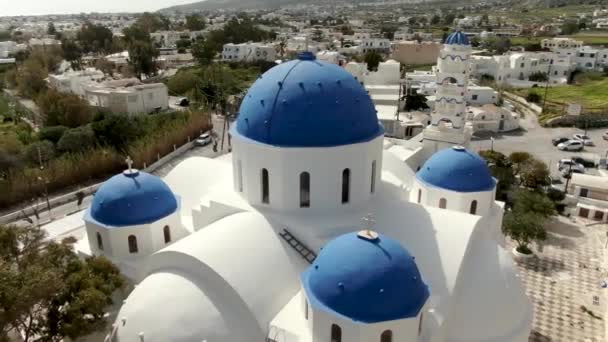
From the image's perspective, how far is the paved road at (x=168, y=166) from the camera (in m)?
26.0

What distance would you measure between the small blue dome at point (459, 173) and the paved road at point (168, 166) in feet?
67.6

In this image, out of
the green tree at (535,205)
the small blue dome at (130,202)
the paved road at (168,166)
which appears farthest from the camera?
the paved road at (168,166)

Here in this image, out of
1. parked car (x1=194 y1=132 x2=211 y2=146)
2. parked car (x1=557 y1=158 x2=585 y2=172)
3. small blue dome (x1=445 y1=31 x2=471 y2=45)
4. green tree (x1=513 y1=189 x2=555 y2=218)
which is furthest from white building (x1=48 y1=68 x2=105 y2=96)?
parked car (x1=557 y1=158 x2=585 y2=172)

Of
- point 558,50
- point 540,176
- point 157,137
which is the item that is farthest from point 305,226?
point 558,50

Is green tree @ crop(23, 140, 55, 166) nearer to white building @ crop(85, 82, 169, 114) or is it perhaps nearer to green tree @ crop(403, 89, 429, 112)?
white building @ crop(85, 82, 169, 114)

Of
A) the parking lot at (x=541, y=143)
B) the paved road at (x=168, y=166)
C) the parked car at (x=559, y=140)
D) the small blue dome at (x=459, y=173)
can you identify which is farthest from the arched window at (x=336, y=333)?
the parked car at (x=559, y=140)

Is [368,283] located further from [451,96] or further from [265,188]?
[451,96]

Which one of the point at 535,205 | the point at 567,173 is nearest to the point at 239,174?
the point at 535,205

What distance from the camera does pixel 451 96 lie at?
81.6ft

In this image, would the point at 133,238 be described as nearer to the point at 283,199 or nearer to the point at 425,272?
the point at 283,199

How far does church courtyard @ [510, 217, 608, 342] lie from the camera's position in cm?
1681

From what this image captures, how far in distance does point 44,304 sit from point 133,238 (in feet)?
14.1

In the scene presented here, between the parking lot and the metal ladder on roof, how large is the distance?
27631mm

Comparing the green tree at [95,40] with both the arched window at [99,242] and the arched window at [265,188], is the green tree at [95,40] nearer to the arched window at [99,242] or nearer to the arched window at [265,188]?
the arched window at [99,242]
